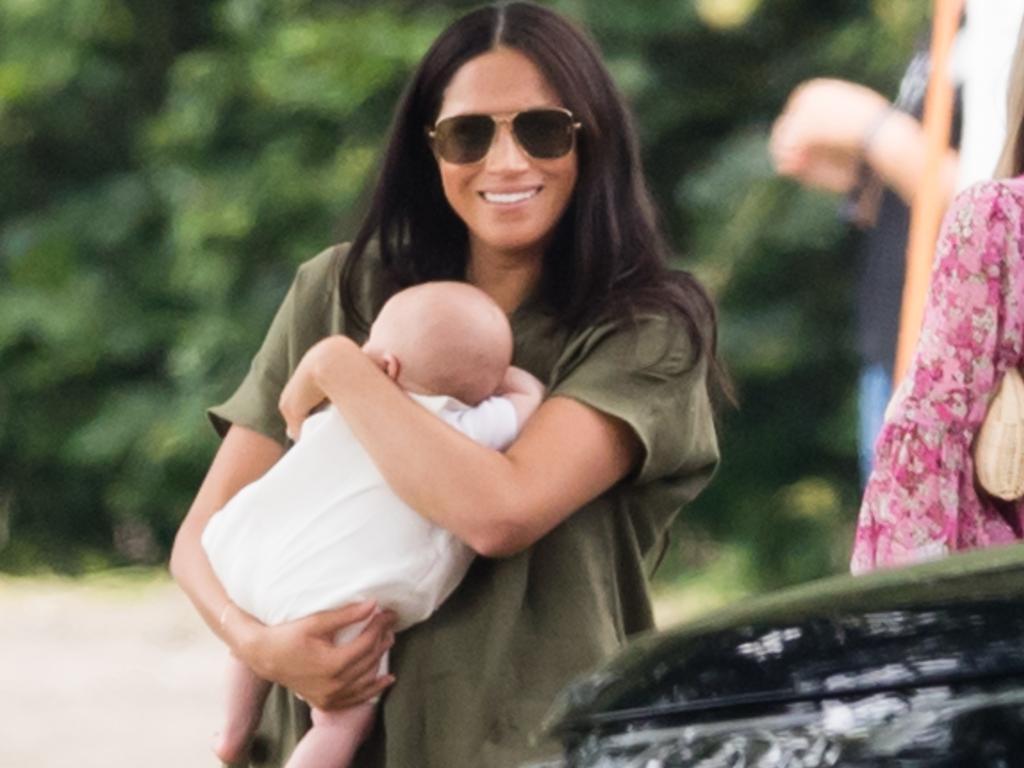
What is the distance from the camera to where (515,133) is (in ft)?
12.7

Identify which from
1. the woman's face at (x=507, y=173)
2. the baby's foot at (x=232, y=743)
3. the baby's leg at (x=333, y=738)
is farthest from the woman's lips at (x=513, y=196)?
the baby's foot at (x=232, y=743)

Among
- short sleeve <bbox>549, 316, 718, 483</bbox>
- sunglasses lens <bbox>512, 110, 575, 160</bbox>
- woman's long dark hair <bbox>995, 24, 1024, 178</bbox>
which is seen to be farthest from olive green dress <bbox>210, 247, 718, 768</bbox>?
woman's long dark hair <bbox>995, 24, 1024, 178</bbox>

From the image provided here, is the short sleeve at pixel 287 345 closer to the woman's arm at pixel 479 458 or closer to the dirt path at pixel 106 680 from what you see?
the woman's arm at pixel 479 458

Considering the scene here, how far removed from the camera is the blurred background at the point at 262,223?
10805 mm

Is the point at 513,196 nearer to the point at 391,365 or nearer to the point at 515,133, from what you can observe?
the point at 515,133

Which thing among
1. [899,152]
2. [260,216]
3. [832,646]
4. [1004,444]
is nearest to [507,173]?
[1004,444]

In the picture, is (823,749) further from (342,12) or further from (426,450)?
(342,12)

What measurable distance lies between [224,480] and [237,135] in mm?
7729

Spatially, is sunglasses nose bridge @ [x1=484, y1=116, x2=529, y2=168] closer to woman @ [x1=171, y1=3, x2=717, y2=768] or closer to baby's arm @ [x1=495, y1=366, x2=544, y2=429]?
woman @ [x1=171, y1=3, x2=717, y2=768]

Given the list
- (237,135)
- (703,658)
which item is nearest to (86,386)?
(237,135)

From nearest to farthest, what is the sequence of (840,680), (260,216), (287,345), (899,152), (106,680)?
(840,680) < (287,345) < (899,152) < (106,680) < (260,216)

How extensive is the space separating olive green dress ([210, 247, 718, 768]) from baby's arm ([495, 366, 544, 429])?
0.03m

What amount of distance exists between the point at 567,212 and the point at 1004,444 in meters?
0.75

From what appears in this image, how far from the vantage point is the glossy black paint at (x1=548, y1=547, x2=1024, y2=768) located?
242 cm
